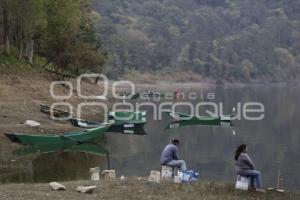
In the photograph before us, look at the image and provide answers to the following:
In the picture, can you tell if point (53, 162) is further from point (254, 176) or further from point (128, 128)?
point (128, 128)

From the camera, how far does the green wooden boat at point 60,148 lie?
26.8m

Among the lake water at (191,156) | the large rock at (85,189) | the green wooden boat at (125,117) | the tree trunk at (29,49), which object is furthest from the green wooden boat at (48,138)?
the tree trunk at (29,49)

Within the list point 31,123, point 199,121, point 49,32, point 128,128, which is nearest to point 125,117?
point 128,128

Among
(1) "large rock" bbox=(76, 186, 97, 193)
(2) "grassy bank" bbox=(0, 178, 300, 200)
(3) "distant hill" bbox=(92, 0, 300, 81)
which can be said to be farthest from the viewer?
(3) "distant hill" bbox=(92, 0, 300, 81)

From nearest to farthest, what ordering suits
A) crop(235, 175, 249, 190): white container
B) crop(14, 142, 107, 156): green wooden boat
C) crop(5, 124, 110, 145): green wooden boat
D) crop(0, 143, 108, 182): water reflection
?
crop(235, 175, 249, 190): white container → crop(0, 143, 108, 182): water reflection → crop(14, 142, 107, 156): green wooden boat → crop(5, 124, 110, 145): green wooden boat

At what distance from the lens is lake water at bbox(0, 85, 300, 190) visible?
77.5 ft

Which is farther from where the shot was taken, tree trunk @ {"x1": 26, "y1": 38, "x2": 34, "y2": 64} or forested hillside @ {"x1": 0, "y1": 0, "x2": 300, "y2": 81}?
forested hillside @ {"x1": 0, "y1": 0, "x2": 300, "y2": 81}

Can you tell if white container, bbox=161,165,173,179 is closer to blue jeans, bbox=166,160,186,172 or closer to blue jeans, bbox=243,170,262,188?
blue jeans, bbox=166,160,186,172

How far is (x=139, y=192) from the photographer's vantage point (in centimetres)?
1658

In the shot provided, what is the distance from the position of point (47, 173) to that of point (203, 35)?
15793cm

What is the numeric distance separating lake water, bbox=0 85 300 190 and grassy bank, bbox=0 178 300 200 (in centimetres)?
437

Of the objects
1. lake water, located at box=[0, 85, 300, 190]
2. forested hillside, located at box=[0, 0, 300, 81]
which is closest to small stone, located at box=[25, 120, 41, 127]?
lake water, located at box=[0, 85, 300, 190]

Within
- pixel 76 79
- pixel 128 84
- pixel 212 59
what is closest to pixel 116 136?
pixel 76 79

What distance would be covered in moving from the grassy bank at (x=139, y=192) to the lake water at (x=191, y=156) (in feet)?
14.3
